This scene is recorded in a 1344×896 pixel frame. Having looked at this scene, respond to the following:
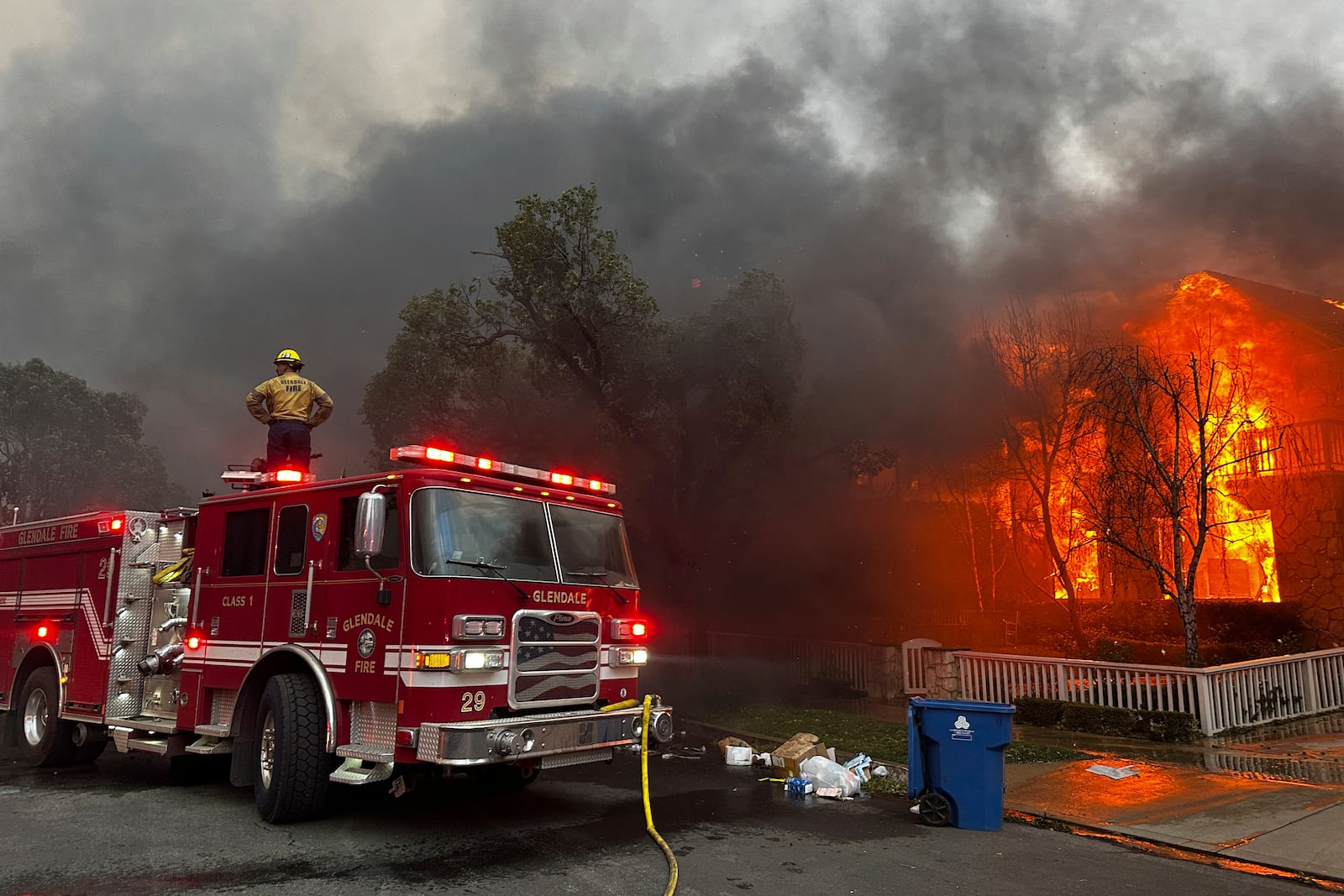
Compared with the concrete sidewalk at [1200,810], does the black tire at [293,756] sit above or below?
above

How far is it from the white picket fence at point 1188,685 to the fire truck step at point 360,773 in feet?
26.2

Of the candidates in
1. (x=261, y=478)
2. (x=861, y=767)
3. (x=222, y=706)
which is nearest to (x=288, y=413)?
(x=261, y=478)

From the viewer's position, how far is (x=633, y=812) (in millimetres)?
6066

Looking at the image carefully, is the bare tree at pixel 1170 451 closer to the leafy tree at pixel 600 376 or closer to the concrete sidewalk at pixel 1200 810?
the concrete sidewalk at pixel 1200 810

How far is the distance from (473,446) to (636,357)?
14.6 ft

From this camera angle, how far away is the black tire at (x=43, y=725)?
753cm

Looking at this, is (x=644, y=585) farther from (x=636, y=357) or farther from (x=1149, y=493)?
(x=1149, y=493)

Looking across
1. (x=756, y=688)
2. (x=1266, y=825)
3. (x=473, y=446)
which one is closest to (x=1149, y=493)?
(x=756, y=688)

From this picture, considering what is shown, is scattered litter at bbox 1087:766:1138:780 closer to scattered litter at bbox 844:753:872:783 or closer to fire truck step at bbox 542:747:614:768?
scattered litter at bbox 844:753:872:783

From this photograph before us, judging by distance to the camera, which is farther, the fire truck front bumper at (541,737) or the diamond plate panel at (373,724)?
the diamond plate panel at (373,724)

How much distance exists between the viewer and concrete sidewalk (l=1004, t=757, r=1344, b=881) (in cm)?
508

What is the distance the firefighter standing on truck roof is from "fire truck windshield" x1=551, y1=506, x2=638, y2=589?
9.01 ft

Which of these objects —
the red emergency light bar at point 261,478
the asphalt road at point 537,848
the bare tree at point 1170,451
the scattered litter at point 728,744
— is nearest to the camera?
the asphalt road at point 537,848

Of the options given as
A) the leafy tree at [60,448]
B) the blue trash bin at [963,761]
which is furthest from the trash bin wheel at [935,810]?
the leafy tree at [60,448]
